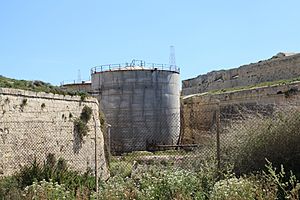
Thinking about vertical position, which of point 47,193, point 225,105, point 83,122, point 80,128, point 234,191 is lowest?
point 47,193

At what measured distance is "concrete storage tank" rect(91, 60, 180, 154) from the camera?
890 inches

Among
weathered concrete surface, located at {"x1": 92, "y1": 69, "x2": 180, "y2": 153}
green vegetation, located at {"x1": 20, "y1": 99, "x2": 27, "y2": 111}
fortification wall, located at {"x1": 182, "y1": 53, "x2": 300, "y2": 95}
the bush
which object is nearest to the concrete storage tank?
weathered concrete surface, located at {"x1": 92, "y1": 69, "x2": 180, "y2": 153}

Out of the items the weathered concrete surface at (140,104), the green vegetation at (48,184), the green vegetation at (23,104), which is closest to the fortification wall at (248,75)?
the weathered concrete surface at (140,104)

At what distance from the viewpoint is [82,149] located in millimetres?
14945

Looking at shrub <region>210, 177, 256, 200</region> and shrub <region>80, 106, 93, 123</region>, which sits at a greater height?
shrub <region>80, 106, 93, 123</region>

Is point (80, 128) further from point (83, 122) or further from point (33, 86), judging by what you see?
point (33, 86)

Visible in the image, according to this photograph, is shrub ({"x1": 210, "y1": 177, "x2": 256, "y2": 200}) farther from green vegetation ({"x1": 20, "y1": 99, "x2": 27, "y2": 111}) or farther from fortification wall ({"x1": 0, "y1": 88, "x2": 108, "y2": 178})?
green vegetation ({"x1": 20, "y1": 99, "x2": 27, "y2": 111})

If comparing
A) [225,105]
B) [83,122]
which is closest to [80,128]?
[83,122]

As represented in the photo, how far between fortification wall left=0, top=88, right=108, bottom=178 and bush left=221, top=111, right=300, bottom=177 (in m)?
4.04

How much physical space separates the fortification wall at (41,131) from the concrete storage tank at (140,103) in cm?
641

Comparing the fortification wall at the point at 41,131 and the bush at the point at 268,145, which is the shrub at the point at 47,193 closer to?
the bush at the point at 268,145

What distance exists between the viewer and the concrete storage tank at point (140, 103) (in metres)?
22.6

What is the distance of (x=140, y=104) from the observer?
23.2m

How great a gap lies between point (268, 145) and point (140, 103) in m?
15.9
